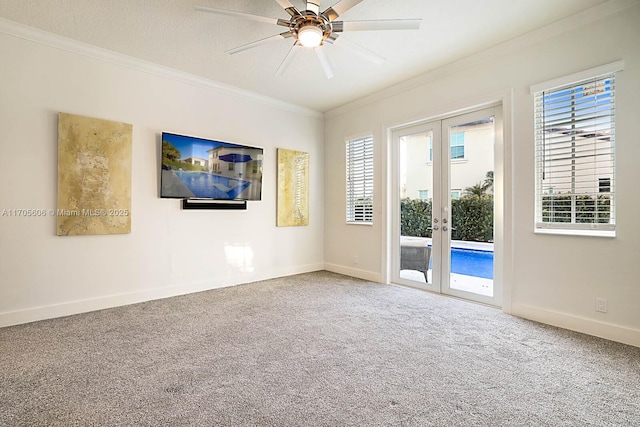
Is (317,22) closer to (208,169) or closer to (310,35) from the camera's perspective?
(310,35)

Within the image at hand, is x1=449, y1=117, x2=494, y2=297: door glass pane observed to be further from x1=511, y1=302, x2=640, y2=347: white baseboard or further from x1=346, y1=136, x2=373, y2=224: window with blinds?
x1=346, y1=136, x2=373, y2=224: window with blinds

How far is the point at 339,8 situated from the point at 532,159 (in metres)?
2.34

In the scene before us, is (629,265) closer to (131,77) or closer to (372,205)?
(372,205)

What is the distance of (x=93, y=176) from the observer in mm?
3299

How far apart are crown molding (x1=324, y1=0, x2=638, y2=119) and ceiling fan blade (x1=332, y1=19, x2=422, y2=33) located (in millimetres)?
1601

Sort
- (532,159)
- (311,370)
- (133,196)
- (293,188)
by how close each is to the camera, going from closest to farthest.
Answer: (311,370), (532,159), (133,196), (293,188)

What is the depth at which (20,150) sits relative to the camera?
2967 millimetres

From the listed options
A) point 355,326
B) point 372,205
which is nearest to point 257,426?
point 355,326

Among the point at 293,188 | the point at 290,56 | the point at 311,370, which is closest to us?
the point at 311,370

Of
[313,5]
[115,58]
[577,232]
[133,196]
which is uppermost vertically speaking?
[115,58]

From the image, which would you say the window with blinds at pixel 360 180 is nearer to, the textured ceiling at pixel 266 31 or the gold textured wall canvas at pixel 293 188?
the gold textured wall canvas at pixel 293 188

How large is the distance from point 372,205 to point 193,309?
2.88m

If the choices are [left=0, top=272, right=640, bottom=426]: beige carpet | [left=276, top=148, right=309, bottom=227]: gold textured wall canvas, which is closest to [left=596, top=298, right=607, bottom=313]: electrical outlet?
[left=0, top=272, right=640, bottom=426]: beige carpet

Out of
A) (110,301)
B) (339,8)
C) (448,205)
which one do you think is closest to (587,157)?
(448,205)
